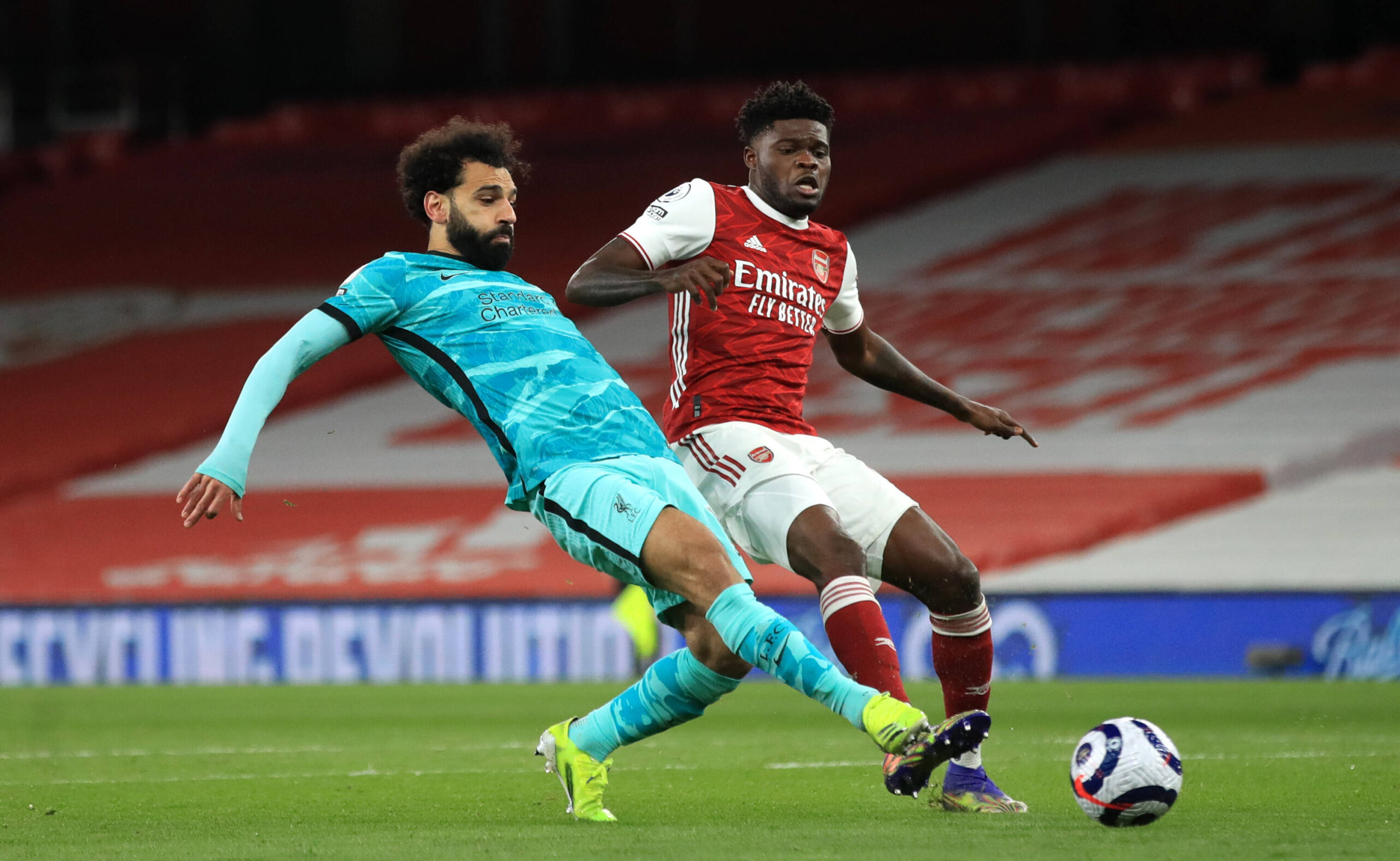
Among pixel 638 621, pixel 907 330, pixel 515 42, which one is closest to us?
pixel 638 621

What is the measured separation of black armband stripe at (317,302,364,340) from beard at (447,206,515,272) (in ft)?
1.44

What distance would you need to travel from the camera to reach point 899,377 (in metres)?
6.01

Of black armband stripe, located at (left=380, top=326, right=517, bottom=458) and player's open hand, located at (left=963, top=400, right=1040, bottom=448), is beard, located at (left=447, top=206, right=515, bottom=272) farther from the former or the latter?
player's open hand, located at (left=963, top=400, right=1040, bottom=448)

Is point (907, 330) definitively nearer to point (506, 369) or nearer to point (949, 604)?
point (949, 604)

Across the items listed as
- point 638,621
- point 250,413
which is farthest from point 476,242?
point 638,621

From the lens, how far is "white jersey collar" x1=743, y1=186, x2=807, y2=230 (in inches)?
223

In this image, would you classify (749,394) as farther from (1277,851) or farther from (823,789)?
(1277,851)

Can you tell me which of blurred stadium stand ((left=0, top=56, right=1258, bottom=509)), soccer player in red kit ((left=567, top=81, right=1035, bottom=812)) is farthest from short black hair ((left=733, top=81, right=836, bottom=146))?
blurred stadium stand ((left=0, top=56, right=1258, bottom=509))

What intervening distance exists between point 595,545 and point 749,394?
927 mm

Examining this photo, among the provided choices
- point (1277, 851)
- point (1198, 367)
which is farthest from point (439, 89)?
point (1277, 851)

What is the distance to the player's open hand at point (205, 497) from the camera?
4367 mm

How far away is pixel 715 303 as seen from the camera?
4734mm

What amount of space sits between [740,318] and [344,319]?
1257 mm

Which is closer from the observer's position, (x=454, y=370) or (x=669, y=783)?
(x=454, y=370)
